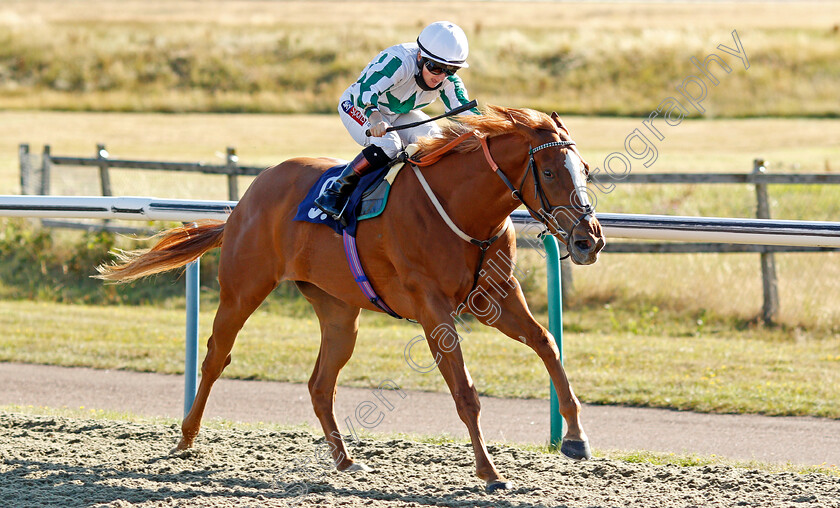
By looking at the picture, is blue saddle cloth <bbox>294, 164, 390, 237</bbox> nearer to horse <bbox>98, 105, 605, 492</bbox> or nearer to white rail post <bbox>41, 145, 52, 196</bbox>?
horse <bbox>98, 105, 605, 492</bbox>

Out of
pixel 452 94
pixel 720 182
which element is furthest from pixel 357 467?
pixel 720 182

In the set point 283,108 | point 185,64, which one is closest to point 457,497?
point 283,108

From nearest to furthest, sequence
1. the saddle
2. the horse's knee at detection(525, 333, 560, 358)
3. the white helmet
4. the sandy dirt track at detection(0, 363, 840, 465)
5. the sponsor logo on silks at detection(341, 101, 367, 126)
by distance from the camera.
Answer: the horse's knee at detection(525, 333, 560, 358)
the white helmet
the saddle
the sponsor logo on silks at detection(341, 101, 367, 126)
the sandy dirt track at detection(0, 363, 840, 465)

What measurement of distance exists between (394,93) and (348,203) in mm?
627

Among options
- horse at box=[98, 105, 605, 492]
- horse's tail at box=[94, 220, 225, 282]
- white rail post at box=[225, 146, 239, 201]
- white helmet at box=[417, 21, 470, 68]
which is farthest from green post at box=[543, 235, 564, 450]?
white rail post at box=[225, 146, 239, 201]

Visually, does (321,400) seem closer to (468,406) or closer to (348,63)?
(468,406)

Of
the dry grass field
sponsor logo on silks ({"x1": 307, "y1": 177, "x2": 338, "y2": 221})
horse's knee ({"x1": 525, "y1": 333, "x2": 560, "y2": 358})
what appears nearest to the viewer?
horse's knee ({"x1": 525, "y1": 333, "x2": 560, "y2": 358})

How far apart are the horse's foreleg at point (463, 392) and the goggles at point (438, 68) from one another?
1.22m

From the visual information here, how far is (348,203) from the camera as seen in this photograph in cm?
483

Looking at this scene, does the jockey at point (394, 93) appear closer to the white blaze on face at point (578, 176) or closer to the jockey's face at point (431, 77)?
the jockey's face at point (431, 77)

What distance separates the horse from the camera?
413cm

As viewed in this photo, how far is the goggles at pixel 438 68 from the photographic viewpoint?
4.68 metres

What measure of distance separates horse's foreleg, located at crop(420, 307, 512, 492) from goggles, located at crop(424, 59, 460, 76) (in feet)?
4.01

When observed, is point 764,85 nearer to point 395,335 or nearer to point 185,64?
point 185,64
